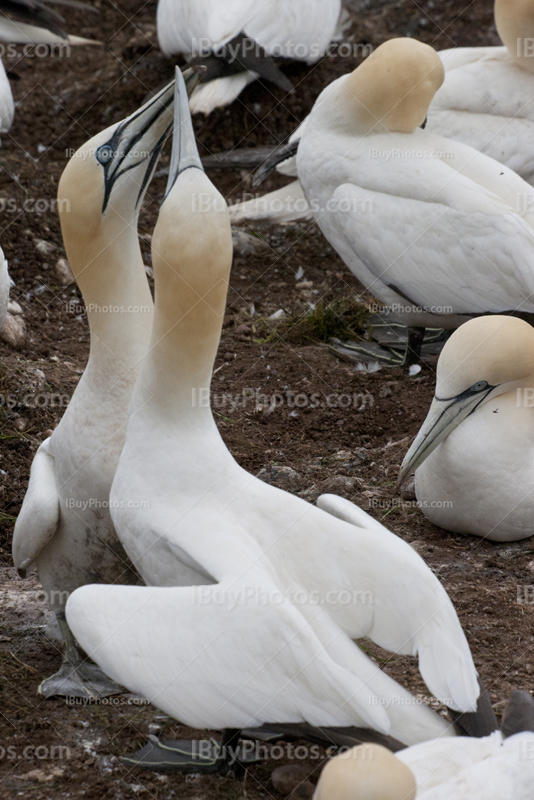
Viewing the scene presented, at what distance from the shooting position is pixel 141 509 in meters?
3.35

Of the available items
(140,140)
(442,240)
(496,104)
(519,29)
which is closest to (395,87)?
(442,240)

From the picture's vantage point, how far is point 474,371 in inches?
187

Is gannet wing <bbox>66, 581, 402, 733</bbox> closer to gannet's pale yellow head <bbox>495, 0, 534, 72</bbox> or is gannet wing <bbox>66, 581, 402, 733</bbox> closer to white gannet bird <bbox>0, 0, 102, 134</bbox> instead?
gannet's pale yellow head <bbox>495, 0, 534, 72</bbox>

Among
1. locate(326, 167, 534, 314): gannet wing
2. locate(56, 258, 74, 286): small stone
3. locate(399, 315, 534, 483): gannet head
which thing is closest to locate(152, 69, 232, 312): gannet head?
locate(399, 315, 534, 483): gannet head

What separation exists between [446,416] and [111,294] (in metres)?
1.80

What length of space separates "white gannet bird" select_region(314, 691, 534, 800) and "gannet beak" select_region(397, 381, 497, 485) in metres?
1.94

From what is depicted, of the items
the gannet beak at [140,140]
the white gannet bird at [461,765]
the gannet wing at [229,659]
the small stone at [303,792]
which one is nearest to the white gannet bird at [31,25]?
the gannet beak at [140,140]

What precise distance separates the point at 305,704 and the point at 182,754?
761 millimetres

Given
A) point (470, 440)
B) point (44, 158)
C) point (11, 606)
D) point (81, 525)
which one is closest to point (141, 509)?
point (81, 525)

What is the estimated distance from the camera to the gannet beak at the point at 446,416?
484cm

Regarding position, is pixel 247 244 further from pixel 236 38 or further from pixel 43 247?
pixel 236 38

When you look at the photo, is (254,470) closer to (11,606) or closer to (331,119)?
(11,606)

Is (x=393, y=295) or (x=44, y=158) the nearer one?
(x=393, y=295)

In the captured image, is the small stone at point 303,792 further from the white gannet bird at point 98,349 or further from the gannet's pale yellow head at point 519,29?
the gannet's pale yellow head at point 519,29
